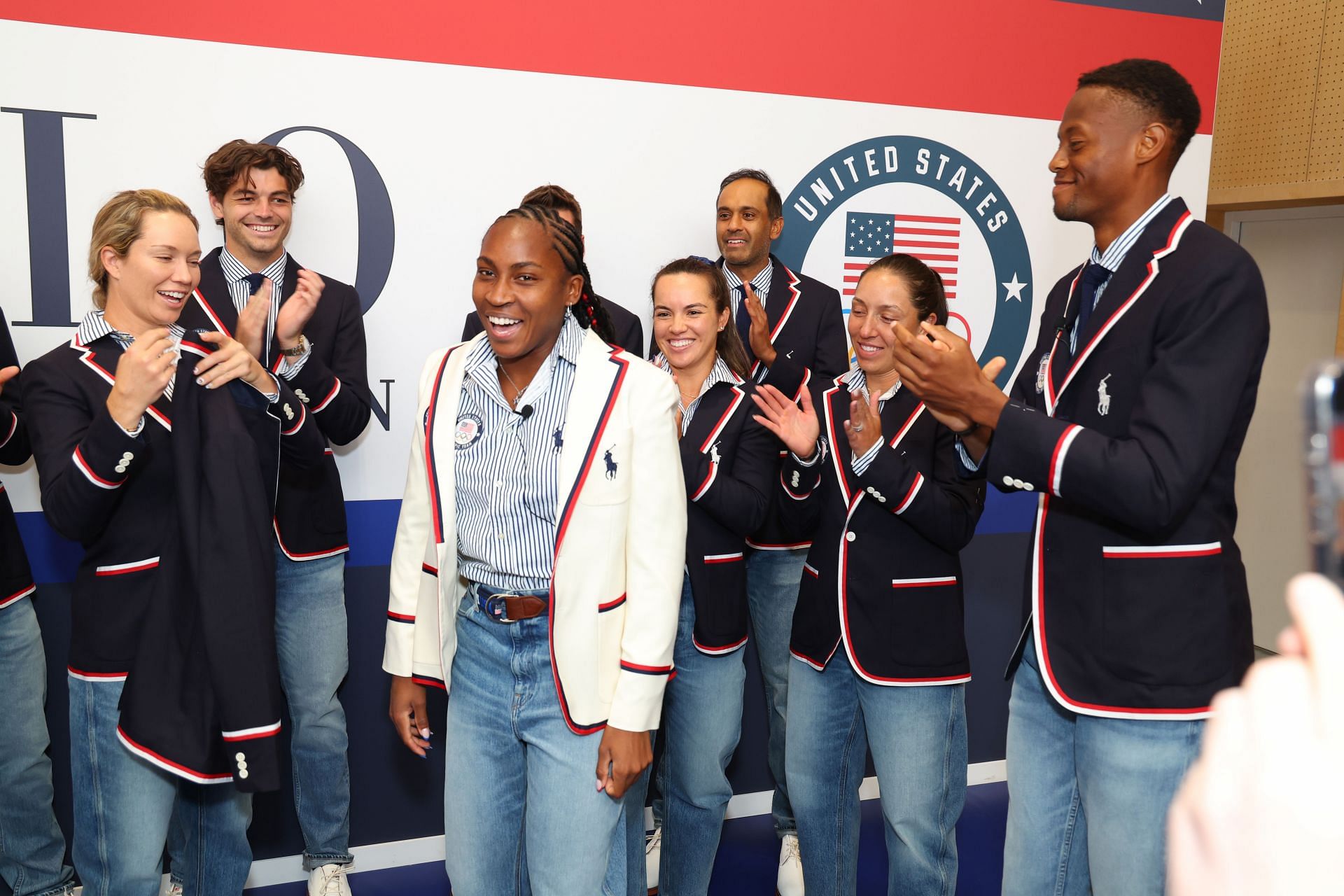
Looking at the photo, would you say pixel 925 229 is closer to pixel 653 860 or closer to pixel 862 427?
pixel 862 427

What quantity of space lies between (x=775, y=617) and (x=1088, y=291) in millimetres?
1635

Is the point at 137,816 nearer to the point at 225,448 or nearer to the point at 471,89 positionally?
the point at 225,448

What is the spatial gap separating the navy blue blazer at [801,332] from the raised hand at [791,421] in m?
→ 0.66

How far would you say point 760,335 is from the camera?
3.29 m

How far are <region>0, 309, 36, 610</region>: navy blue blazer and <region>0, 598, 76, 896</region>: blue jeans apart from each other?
0.04 meters

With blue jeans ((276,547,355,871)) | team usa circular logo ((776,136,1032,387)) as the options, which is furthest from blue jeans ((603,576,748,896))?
team usa circular logo ((776,136,1032,387))

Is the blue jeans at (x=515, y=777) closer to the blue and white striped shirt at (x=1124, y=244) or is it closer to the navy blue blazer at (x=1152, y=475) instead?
the navy blue blazer at (x=1152, y=475)

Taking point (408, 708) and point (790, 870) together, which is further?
point (790, 870)

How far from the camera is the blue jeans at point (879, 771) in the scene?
244 centimetres

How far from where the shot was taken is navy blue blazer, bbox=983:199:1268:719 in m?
1.67

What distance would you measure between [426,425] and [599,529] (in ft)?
1.54

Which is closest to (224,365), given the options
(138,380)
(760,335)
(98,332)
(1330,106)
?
(138,380)

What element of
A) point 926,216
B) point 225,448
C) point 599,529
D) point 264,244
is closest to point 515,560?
point 599,529

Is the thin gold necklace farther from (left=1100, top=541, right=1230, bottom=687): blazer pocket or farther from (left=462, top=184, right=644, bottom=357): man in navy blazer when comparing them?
(left=1100, top=541, right=1230, bottom=687): blazer pocket
